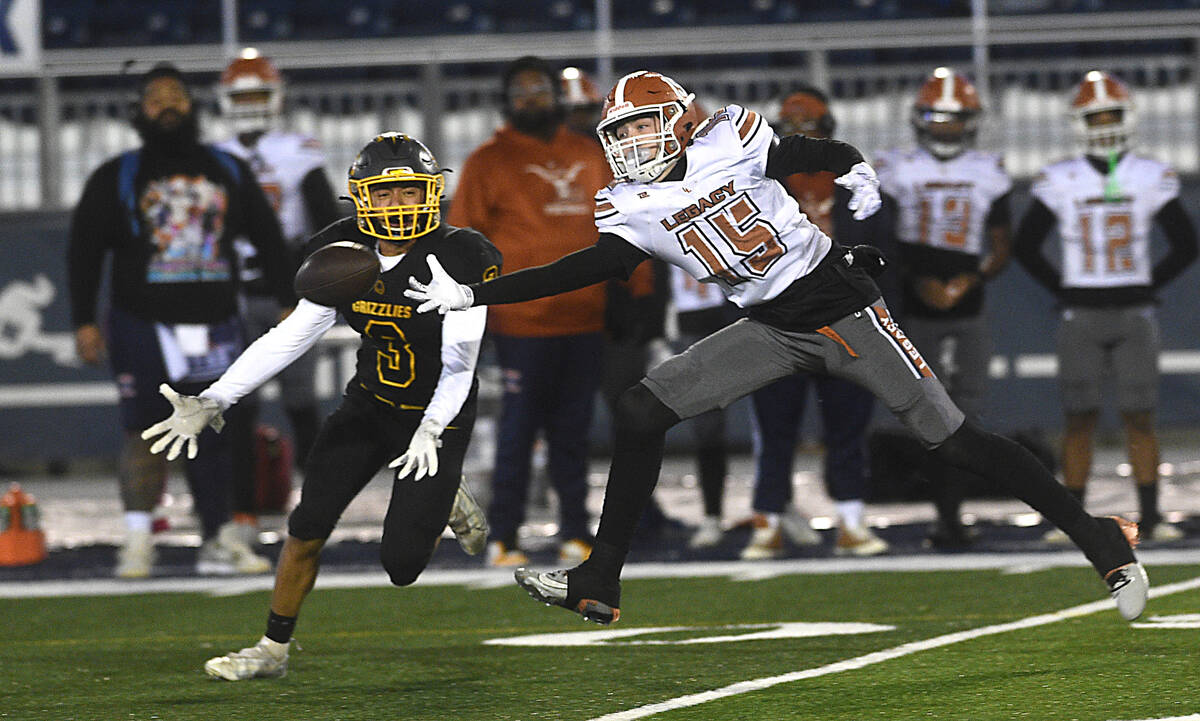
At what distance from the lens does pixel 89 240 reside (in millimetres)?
7266

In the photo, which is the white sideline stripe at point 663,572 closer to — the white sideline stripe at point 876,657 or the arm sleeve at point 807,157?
the white sideline stripe at point 876,657

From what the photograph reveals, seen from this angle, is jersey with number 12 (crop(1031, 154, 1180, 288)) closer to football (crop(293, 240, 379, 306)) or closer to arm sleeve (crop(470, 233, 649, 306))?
arm sleeve (crop(470, 233, 649, 306))

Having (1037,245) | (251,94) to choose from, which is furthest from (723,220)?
(251,94)

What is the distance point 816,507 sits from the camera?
8891 mm

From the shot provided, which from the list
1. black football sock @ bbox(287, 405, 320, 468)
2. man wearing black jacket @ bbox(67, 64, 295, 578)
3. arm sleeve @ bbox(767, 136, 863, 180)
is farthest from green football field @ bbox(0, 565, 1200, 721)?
black football sock @ bbox(287, 405, 320, 468)

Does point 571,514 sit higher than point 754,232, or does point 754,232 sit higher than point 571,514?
point 754,232

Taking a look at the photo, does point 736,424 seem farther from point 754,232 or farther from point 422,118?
point 754,232

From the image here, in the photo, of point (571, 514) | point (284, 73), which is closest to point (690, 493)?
point (571, 514)

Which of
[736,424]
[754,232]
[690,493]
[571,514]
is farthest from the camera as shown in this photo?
[736,424]

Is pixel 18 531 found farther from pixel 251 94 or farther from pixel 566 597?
pixel 566 597

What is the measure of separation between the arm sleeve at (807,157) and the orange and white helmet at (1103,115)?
2873 mm

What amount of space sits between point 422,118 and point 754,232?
6019 mm

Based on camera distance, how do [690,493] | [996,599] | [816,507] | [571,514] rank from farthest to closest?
[690,493], [816,507], [571,514], [996,599]

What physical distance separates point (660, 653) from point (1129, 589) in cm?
130
